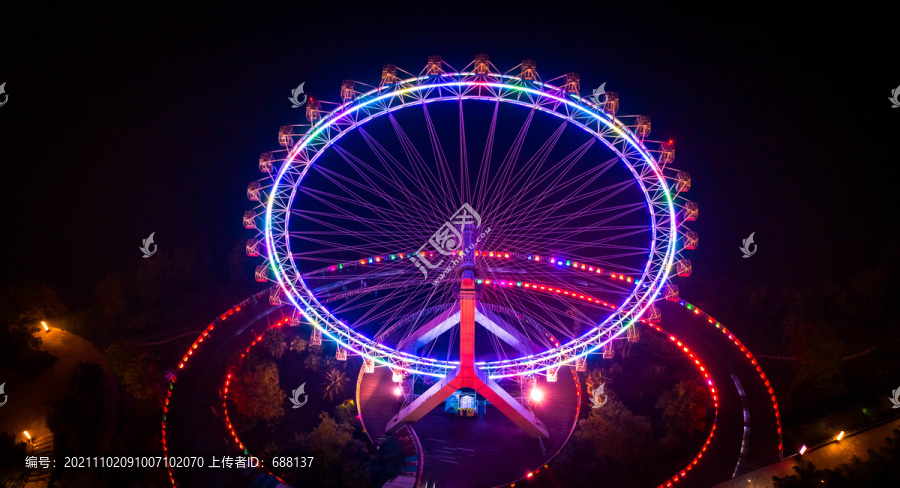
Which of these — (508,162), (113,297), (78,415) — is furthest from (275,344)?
(508,162)

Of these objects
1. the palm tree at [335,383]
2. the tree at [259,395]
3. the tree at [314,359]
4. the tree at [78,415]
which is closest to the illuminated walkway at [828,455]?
the palm tree at [335,383]

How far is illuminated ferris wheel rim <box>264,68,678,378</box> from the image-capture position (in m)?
19.4

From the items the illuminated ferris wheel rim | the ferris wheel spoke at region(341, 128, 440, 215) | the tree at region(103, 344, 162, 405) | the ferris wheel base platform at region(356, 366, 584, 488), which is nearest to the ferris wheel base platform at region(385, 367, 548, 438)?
the ferris wheel base platform at region(356, 366, 584, 488)

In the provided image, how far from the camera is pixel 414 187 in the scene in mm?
28875

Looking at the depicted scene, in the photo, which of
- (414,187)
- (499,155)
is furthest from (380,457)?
(499,155)

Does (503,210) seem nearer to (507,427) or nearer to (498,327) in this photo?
(498,327)

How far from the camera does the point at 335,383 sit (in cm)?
2445

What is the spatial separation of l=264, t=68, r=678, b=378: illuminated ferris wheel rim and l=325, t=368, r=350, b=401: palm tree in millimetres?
3086

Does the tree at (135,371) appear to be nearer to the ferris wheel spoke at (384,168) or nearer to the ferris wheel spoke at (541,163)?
the ferris wheel spoke at (384,168)

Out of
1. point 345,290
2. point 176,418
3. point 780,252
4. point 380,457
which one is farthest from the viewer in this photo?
point 345,290

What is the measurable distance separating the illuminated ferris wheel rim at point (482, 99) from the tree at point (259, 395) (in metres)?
3.39

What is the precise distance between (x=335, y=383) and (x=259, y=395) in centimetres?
327

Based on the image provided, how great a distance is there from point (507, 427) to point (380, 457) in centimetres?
564

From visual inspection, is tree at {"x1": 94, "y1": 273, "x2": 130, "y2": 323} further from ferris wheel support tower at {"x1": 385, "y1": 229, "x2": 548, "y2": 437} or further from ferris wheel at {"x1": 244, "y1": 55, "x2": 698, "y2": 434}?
ferris wheel support tower at {"x1": 385, "y1": 229, "x2": 548, "y2": 437}
